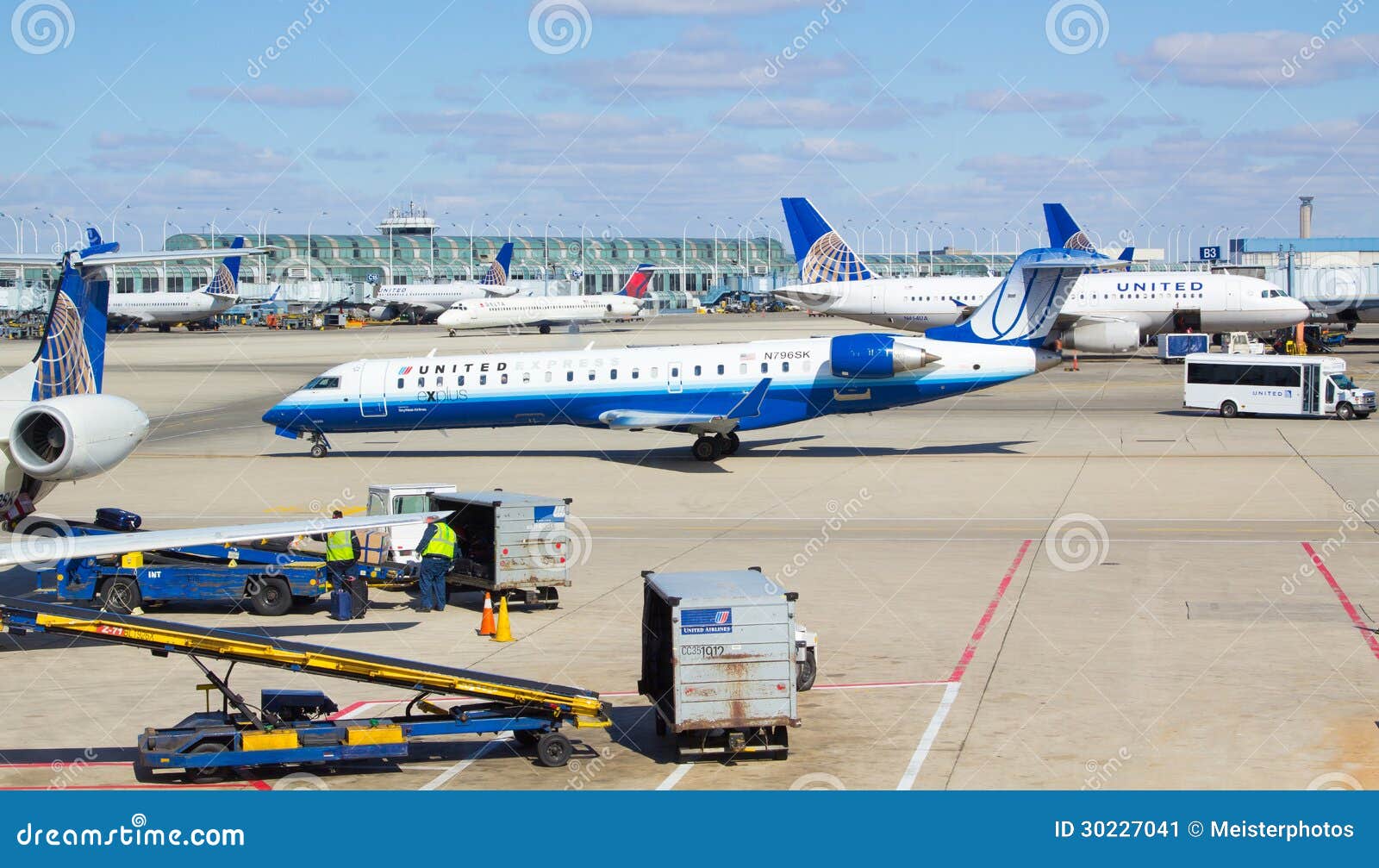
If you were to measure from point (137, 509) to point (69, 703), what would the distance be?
18.3 metres

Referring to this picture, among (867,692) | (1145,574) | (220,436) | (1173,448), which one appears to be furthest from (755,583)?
(220,436)

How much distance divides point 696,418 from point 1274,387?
79.0 ft

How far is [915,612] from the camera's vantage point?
2348cm

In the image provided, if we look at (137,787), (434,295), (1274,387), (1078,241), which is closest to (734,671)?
(137,787)

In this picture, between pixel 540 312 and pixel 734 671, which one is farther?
pixel 540 312

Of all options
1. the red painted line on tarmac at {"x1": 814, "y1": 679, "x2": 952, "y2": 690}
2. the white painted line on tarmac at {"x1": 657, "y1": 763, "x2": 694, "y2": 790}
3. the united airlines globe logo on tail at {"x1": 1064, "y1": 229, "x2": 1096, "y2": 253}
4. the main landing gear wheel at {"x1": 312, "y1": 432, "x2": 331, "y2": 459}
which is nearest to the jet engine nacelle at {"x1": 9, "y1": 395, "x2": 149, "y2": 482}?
the white painted line on tarmac at {"x1": 657, "y1": 763, "x2": 694, "y2": 790}

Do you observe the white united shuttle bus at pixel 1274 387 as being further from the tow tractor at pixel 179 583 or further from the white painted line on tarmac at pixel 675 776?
the white painted line on tarmac at pixel 675 776

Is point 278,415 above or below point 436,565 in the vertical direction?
above

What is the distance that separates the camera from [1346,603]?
23609mm

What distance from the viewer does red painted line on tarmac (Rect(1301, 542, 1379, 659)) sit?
20.9m

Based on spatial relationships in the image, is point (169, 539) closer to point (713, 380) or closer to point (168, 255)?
point (168, 255)

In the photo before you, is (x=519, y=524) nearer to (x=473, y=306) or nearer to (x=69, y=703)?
(x=69, y=703)

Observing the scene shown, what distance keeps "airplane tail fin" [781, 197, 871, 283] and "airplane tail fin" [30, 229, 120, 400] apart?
59271 millimetres

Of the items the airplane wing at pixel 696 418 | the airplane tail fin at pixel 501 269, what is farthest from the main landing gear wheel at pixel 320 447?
the airplane tail fin at pixel 501 269
